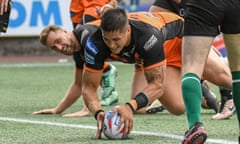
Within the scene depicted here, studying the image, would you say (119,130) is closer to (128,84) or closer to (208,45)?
(208,45)

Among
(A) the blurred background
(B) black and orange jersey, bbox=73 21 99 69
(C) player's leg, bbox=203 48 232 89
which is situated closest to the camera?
(B) black and orange jersey, bbox=73 21 99 69

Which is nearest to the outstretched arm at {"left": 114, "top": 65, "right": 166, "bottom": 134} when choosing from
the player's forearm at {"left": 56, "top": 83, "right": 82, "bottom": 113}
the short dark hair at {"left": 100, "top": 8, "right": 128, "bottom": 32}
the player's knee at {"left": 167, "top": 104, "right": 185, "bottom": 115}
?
the short dark hair at {"left": 100, "top": 8, "right": 128, "bottom": 32}

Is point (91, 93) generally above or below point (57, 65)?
above

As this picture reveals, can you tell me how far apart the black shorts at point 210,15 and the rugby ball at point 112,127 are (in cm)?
109

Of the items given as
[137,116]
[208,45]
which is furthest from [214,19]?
[137,116]

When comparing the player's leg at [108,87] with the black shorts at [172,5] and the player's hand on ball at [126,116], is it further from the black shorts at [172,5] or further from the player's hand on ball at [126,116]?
the player's hand on ball at [126,116]

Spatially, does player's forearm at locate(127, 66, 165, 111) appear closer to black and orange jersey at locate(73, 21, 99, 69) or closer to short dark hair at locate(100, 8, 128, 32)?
short dark hair at locate(100, 8, 128, 32)

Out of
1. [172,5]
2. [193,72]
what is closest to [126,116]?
[193,72]

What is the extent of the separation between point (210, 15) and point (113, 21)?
0.85 meters

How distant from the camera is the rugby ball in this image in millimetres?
6285

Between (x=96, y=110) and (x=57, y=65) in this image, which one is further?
(x=57, y=65)

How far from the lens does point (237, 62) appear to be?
5.62 m

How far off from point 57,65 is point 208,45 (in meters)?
10.2

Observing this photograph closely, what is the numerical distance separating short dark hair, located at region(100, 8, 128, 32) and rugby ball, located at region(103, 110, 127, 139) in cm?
64
